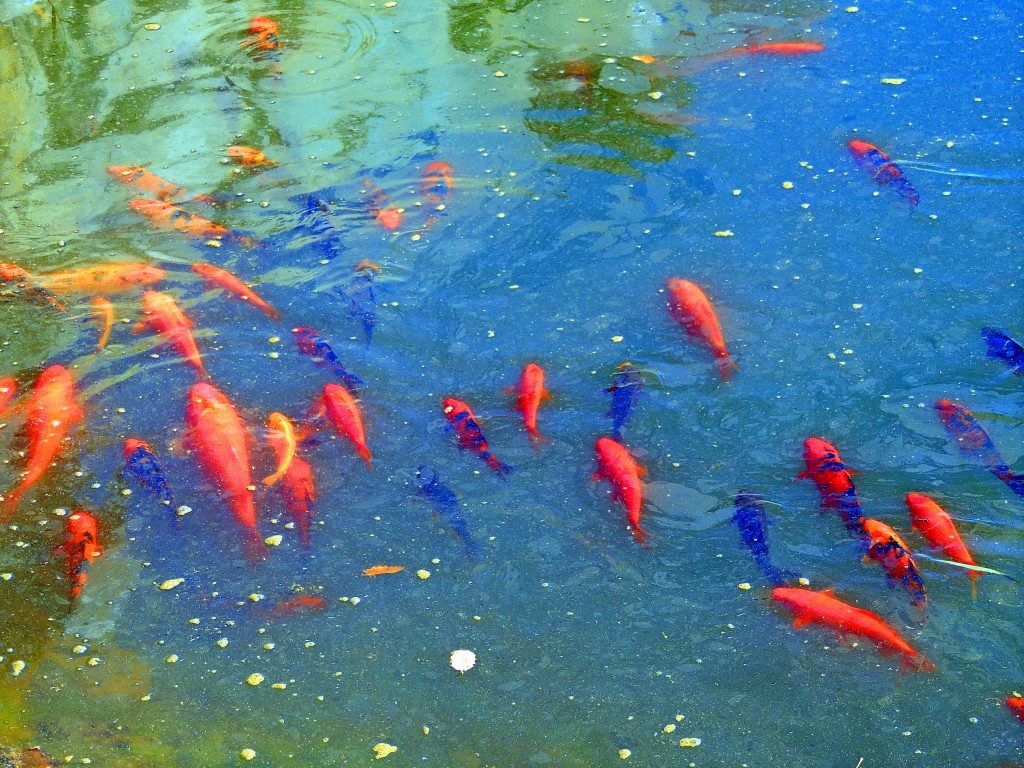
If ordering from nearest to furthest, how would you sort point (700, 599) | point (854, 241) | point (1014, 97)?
1. point (700, 599)
2. point (854, 241)
3. point (1014, 97)

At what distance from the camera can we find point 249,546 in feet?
16.2

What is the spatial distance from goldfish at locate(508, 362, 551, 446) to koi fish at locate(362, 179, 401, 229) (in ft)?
6.47

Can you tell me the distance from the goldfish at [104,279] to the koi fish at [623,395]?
3.48m

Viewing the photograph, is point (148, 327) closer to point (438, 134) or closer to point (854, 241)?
point (438, 134)

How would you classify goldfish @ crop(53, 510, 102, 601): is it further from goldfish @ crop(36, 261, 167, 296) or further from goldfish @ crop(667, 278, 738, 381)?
goldfish @ crop(667, 278, 738, 381)

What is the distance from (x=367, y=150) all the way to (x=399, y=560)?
4.33m

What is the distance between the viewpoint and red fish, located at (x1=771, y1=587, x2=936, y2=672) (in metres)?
4.25

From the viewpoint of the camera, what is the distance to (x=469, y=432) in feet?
17.6

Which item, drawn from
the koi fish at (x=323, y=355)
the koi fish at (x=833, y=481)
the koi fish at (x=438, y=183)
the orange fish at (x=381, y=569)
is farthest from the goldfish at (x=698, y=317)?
A: the orange fish at (x=381, y=569)

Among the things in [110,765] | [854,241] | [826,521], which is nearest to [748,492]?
[826,521]

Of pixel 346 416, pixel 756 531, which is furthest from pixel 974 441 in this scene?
pixel 346 416

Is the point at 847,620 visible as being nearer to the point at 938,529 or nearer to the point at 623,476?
the point at 938,529

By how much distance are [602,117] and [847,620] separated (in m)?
5.11

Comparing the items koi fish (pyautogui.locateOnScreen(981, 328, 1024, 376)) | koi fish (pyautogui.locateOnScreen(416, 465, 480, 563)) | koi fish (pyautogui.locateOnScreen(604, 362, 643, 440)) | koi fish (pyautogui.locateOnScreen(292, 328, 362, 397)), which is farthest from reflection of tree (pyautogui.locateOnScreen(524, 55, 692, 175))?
koi fish (pyautogui.locateOnScreen(416, 465, 480, 563))
